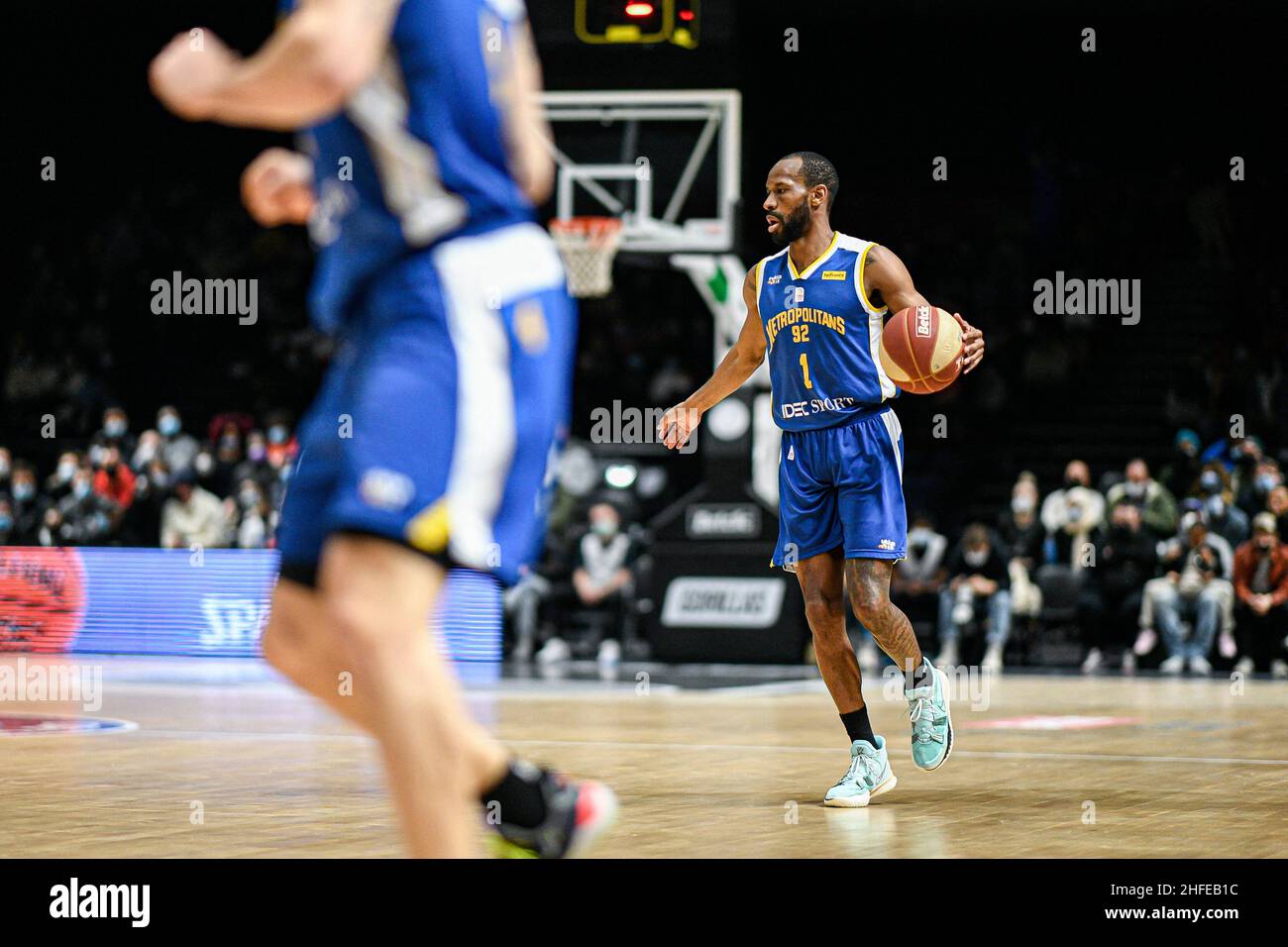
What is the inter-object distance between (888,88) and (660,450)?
6757mm

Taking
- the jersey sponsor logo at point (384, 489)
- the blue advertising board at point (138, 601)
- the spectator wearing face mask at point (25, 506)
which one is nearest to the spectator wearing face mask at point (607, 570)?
the blue advertising board at point (138, 601)

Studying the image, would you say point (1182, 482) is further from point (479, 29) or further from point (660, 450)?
point (479, 29)

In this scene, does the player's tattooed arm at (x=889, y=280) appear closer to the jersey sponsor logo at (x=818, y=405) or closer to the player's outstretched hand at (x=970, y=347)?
the player's outstretched hand at (x=970, y=347)

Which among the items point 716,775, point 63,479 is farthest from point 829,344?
point 63,479

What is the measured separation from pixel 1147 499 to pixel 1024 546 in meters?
1.17

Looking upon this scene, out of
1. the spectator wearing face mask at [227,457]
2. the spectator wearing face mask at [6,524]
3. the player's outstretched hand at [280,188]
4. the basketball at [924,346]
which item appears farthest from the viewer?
the spectator wearing face mask at [227,457]

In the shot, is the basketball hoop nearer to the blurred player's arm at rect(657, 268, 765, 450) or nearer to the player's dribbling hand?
the blurred player's arm at rect(657, 268, 765, 450)

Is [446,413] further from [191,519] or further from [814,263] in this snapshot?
[191,519]

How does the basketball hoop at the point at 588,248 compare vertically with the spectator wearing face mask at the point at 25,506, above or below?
above

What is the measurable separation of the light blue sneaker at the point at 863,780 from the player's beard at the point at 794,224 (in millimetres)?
1829

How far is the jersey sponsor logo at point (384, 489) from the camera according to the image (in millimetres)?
2879

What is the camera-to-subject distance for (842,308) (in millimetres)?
6457

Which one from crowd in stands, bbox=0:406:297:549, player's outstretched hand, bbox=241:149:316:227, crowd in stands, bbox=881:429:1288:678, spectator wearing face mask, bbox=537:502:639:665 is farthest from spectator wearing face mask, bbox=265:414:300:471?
player's outstretched hand, bbox=241:149:316:227
